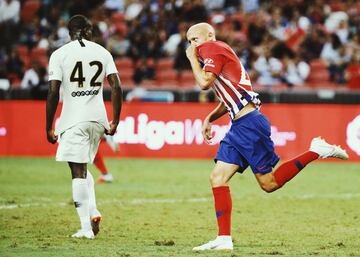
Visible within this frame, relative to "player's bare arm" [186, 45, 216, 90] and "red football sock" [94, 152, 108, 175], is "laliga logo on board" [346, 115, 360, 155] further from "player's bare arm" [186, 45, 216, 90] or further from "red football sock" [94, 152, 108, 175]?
"player's bare arm" [186, 45, 216, 90]

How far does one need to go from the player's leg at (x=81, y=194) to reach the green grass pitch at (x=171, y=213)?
0.53ft

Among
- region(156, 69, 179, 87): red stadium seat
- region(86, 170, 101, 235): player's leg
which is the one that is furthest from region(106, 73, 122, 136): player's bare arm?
region(156, 69, 179, 87): red stadium seat

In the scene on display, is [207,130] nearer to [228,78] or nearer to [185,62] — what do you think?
[228,78]

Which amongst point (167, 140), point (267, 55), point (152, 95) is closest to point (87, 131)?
point (167, 140)

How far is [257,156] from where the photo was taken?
342 inches

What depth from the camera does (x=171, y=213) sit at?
12.0 metres

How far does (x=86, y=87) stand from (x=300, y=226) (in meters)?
3.11

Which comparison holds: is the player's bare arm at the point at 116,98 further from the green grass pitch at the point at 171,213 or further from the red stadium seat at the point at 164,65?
the red stadium seat at the point at 164,65

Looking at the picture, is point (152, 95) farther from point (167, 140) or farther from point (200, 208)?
point (200, 208)

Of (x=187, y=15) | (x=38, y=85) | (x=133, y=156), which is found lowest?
(x=133, y=156)

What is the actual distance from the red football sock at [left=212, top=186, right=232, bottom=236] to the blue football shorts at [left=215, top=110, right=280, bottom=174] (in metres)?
0.29

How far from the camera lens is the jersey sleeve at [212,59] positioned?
336 inches

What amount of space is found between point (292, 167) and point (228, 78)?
42.3 inches

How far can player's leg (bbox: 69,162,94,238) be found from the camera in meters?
9.39
